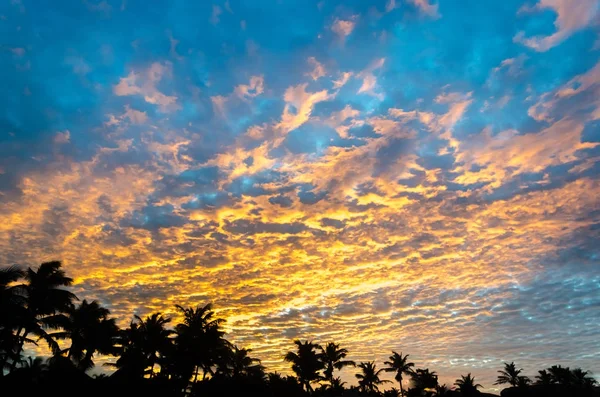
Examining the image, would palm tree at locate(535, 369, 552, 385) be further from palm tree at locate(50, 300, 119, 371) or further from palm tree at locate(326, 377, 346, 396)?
palm tree at locate(50, 300, 119, 371)

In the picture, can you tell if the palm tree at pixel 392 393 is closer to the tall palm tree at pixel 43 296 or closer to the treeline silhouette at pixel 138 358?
the treeline silhouette at pixel 138 358

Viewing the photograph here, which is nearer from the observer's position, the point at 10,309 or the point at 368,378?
the point at 10,309

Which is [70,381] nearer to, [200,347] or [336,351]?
[200,347]

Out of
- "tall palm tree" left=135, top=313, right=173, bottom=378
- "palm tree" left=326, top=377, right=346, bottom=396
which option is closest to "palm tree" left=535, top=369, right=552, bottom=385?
"palm tree" left=326, top=377, right=346, bottom=396

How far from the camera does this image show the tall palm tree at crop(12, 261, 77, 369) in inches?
1251

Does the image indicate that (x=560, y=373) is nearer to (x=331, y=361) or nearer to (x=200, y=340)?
(x=331, y=361)

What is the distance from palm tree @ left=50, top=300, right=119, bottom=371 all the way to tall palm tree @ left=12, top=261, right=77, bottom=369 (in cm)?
749

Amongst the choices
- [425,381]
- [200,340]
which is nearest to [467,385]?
[425,381]

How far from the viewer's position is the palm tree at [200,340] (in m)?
39.4

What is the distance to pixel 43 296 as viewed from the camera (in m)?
32.7

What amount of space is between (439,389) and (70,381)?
176 ft

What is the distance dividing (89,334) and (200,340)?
14.0 meters

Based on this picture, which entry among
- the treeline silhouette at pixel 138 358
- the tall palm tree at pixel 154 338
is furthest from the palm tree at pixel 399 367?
the tall palm tree at pixel 154 338

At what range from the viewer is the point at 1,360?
31250mm
